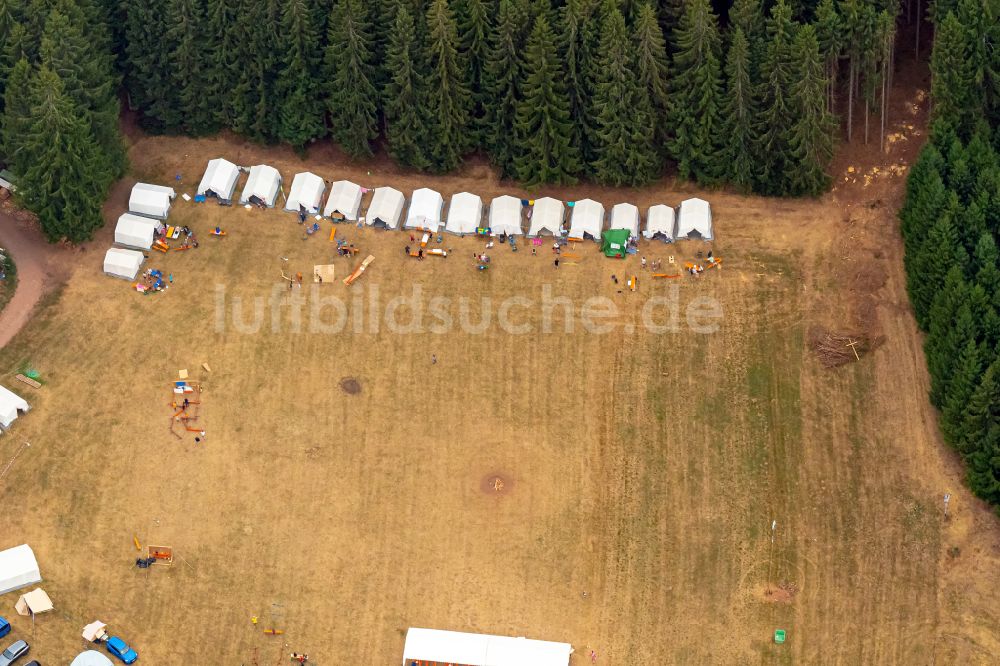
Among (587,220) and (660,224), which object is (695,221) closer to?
(660,224)

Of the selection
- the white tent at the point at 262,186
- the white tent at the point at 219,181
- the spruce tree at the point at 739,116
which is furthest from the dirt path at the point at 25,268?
the spruce tree at the point at 739,116

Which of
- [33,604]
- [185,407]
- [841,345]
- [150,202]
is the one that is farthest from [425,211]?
[33,604]

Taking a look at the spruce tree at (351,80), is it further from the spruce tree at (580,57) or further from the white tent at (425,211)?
the spruce tree at (580,57)

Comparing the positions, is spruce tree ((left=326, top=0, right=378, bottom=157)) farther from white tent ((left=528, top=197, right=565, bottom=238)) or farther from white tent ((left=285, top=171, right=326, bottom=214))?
white tent ((left=528, top=197, right=565, bottom=238))

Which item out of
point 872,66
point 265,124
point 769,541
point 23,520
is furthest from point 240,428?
point 872,66

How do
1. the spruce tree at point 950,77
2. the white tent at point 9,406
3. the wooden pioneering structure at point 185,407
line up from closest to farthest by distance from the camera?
the white tent at point 9,406, the wooden pioneering structure at point 185,407, the spruce tree at point 950,77

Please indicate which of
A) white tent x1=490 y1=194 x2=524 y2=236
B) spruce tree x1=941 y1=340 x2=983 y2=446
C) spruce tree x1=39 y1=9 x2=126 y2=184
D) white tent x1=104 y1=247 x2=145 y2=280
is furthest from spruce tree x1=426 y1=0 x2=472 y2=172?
spruce tree x1=941 y1=340 x2=983 y2=446
